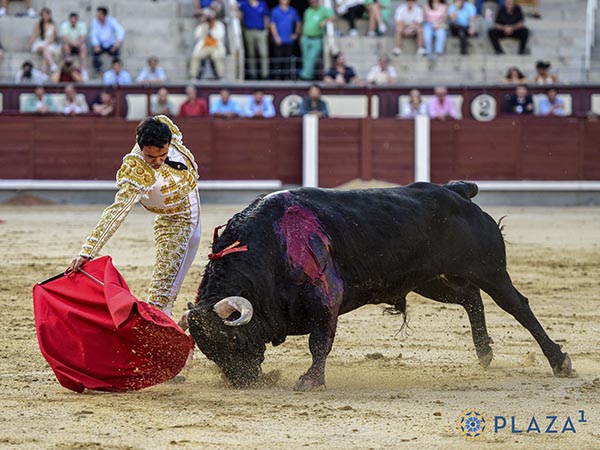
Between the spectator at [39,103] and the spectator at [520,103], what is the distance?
4.95m

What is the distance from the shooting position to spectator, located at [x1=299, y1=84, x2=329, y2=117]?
1274 cm

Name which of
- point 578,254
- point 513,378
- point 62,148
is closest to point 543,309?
point 513,378

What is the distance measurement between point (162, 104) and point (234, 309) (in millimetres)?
8831

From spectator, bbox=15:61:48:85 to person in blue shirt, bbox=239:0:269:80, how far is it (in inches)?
91.6

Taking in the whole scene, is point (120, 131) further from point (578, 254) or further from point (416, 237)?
point (416, 237)

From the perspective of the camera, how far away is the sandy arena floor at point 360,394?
11.2 feet

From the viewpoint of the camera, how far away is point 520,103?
510 inches

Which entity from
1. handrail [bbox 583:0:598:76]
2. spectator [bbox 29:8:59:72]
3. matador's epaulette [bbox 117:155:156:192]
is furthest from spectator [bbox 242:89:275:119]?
matador's epaulette [bbox 117:155:156:192]

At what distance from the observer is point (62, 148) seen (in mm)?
12812

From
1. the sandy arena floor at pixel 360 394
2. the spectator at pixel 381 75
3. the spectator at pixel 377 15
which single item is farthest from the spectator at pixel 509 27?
the sandy arena floor at pixel 360 394

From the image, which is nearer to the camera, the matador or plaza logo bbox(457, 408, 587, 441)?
plaza logo bbox(457, 408, 587, 441)

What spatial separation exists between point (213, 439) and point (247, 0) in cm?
1070

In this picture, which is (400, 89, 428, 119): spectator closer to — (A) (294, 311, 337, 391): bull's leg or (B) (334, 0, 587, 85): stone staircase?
(B) (334, 0, 587, 85): stone staircase

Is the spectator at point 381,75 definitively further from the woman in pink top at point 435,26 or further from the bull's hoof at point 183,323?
the bull's hoof at point 183,323
